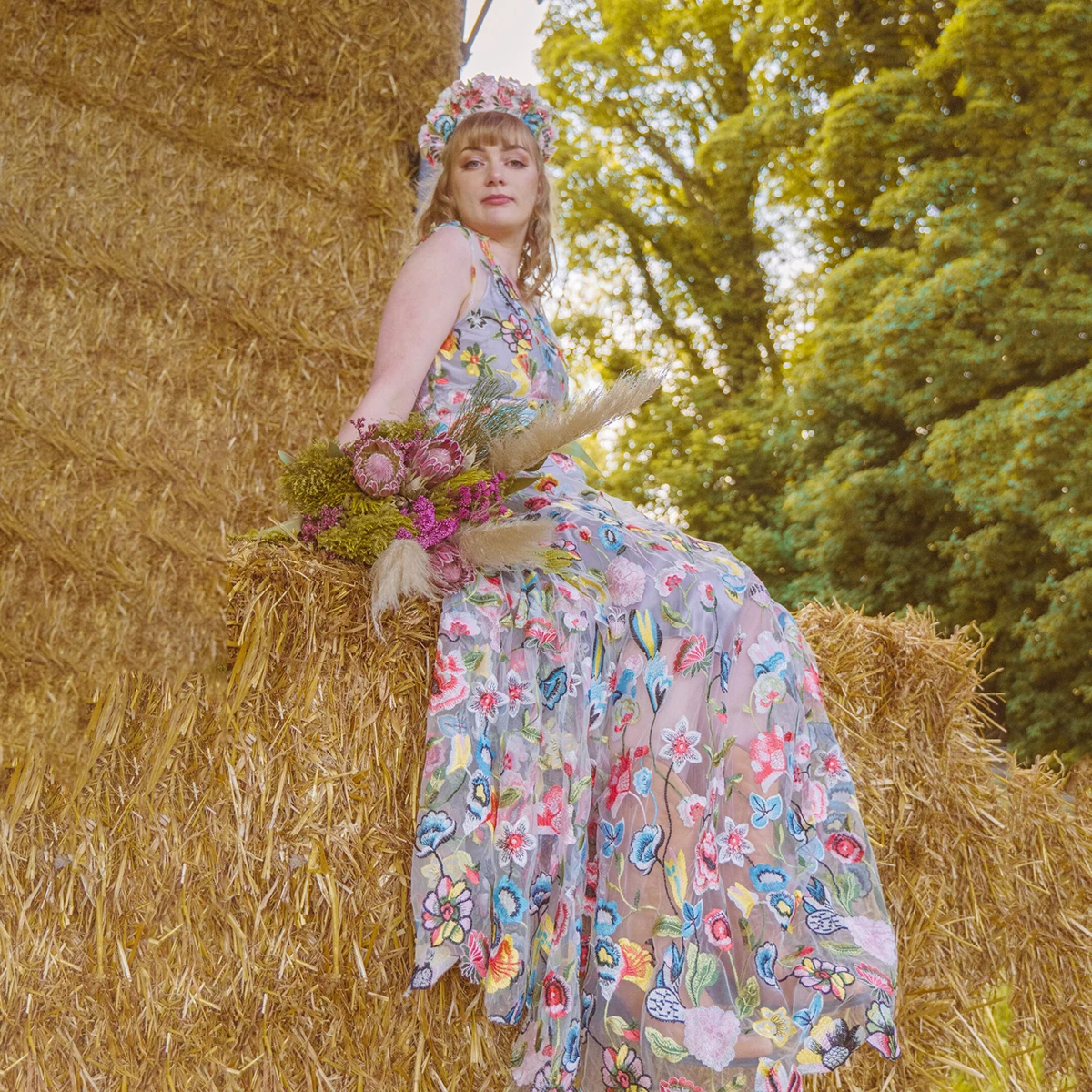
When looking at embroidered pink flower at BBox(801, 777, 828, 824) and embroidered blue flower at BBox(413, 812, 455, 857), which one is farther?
embroidered pink flower at BBox(801, 777, 828, 824)

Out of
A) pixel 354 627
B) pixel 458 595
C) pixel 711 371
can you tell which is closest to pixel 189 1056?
pixel 354 627

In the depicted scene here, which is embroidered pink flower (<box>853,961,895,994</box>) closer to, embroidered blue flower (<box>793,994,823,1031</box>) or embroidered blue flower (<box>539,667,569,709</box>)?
embroidered blue flower (<box>793,994,823,1031</box>)

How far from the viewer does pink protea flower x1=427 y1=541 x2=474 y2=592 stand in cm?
161

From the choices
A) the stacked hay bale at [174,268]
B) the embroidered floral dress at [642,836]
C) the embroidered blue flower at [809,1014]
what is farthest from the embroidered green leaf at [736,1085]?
the stacked hay bale at [174,268]

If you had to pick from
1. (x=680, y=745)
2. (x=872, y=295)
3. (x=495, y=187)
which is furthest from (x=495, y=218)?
(x=872, y=295)

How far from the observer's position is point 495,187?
2.28 m

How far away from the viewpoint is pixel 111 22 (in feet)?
10.4

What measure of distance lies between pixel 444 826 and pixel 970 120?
655cm

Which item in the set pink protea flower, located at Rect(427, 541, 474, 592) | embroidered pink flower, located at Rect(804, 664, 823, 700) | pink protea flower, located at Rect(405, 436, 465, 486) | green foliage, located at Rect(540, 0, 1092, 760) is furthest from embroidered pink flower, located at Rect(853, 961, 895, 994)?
green foliage, located at Rect(540, 0, 1092, 760)

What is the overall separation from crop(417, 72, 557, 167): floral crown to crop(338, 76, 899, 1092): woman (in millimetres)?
646

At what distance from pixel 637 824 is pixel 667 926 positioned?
16cm

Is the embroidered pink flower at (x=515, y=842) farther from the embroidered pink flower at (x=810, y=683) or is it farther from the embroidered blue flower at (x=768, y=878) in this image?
the embroidered pink flower at (x=810, y=683)

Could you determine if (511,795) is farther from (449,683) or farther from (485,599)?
(485,599)

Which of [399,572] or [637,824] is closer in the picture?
[399,572]
